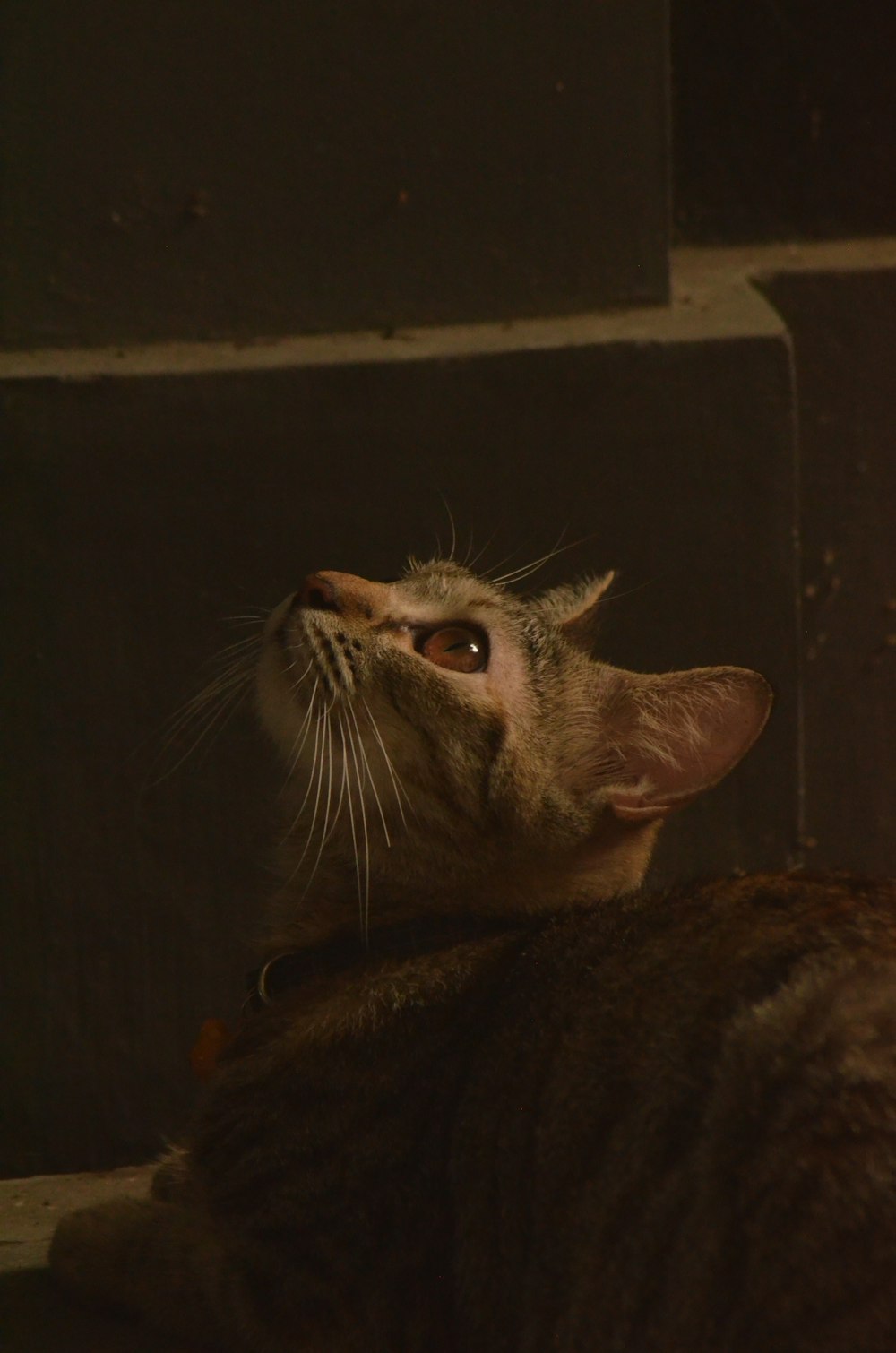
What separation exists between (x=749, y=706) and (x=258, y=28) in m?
1.92

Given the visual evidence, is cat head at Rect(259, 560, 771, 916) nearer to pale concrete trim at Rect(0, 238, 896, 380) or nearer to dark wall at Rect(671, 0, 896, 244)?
pale concrete trim at Rect(0, 238, 896, 380)

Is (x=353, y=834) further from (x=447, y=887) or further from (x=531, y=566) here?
(x=531, y=566)

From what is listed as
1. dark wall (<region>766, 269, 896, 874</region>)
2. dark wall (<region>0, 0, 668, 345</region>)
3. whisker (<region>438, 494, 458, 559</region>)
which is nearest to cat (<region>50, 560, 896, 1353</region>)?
whisker (<region>438, 494, 458, 559</region>)

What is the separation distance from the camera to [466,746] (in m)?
2.48

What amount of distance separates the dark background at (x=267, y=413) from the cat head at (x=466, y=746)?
0.64 metres

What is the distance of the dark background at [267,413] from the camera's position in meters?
3.13

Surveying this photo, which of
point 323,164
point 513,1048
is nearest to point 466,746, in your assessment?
point 513,1048

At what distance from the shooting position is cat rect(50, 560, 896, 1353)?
1736mm

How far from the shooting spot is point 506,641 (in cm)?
267

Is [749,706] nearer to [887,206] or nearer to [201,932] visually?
[201,932]

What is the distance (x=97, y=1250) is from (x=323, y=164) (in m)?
2.33

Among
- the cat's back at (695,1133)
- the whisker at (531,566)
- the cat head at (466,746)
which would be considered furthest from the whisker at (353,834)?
the whisker at (531,566)

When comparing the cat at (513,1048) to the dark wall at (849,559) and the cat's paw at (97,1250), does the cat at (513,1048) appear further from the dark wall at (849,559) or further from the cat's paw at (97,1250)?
the dark wall at (849,559)

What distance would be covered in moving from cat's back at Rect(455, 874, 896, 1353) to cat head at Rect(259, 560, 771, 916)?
0.98ft
